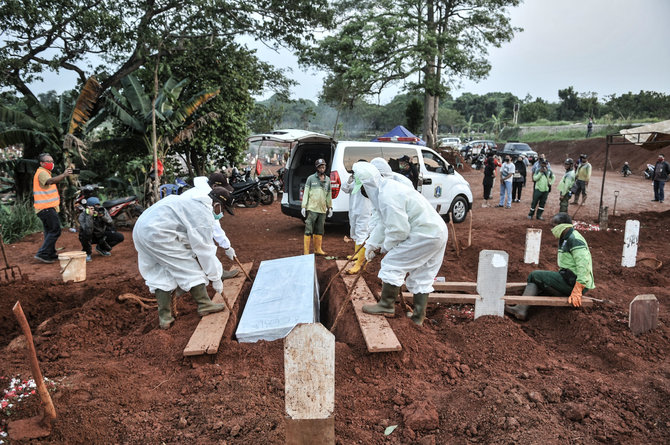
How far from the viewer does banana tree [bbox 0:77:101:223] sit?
929cm

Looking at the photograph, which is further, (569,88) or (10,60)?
(569,88)

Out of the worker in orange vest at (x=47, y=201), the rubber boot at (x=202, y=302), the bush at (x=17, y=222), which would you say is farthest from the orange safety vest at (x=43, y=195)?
the rubber boot at (x=202, y=302)

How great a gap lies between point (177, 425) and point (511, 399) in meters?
2.21

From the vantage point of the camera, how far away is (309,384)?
2.04 metres

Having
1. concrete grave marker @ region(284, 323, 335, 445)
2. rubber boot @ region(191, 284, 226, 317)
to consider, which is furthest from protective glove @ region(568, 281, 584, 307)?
rubber boot @ region(191, 284, 226, 317)

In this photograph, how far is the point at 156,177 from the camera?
979 centimetres

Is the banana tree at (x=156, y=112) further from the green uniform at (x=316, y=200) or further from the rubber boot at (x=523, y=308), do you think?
the rubber boot at (x=523, y=308)

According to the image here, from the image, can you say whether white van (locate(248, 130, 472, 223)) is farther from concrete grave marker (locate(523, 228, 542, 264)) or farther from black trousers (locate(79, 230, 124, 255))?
black trousers (locate(79, 230, 124, 255))

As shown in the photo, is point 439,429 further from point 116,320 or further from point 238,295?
point 116,320

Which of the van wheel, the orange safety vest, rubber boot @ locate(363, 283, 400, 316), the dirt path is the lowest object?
the dirt path

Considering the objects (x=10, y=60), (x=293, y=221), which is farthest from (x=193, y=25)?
(x=293, y=221)

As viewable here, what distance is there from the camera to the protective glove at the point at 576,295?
4.35m

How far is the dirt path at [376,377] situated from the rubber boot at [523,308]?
12 centimetres

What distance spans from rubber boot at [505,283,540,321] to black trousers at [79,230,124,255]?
661 centimetres
